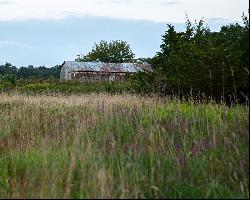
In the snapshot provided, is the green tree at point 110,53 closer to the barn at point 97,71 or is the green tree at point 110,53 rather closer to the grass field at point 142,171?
the barn at point 97,71

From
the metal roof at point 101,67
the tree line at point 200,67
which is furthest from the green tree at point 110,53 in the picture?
the tree line at point 200,67

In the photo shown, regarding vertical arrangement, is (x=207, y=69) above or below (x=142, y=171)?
above

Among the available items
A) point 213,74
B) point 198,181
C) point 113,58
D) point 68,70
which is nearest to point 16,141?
point 198,181

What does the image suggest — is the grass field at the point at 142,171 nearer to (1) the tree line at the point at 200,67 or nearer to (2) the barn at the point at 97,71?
(1) the tree line at the point at 200,67

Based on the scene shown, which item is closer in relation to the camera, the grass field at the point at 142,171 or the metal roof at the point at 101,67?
the grass field at the point at 142,171

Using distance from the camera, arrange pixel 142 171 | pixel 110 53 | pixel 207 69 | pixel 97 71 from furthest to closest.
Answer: pixel 110 53
pixel 97 71
pixel 207 69
pixel 142 171

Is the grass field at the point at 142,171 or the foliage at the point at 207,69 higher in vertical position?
the foliage at the point at 207,69

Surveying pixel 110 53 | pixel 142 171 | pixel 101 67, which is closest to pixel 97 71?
pixel 101 67

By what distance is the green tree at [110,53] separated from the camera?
98375 millimetres

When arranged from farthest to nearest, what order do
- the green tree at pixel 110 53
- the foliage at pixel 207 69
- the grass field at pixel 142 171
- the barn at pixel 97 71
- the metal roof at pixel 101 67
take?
the green tree at pixel 110 53, the metal roof at pixel 101 67, the barn at pixel 97 71, the foliage at pixel 207 69, the grass field at pixel 142 171

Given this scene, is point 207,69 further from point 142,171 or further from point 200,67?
point 142,171

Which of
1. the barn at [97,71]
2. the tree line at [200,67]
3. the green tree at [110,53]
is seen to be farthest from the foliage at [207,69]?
the green tree at [110,53]

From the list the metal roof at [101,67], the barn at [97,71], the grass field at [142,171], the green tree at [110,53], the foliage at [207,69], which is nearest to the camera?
the grass field at [142,171]

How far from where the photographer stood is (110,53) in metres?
99.2
